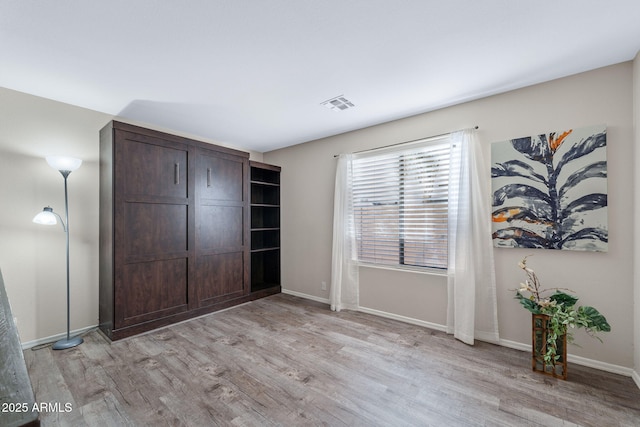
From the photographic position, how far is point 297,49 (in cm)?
206

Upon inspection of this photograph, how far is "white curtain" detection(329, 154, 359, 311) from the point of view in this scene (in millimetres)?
3789

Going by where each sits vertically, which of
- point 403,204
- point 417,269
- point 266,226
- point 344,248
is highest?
point 403,204

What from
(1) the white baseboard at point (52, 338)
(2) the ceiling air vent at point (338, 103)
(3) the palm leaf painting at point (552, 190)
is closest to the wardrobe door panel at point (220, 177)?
(2) the ceiling air vent at point (338, 103)

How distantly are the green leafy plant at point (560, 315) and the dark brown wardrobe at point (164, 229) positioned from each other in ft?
11.4

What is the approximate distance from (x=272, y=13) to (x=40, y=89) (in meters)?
2.60

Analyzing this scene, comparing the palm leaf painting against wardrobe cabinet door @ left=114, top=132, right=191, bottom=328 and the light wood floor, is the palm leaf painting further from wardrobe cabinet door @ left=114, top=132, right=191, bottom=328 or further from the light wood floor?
wardrobe cabinet door @ left=114, top=132, right=191, bottom=328

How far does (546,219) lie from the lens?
2.49m

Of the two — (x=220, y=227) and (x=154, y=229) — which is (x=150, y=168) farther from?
(x=220, y=227)

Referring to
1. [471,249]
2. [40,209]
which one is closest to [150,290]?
[40,209]

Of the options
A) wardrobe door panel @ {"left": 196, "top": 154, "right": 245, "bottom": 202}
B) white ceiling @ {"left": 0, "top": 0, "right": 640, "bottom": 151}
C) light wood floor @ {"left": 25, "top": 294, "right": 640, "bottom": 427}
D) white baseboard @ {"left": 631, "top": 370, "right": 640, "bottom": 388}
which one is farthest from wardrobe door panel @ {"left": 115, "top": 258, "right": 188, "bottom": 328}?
white baseboard @ {"left": 631, "top": 370, "right": 640, "bottom": 388}

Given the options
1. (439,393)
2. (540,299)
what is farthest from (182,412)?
(540,299)

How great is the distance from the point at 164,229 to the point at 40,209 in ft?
3.74

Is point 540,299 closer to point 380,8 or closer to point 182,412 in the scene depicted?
point 380,8

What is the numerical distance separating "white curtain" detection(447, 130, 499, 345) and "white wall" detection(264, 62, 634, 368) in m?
0.11
